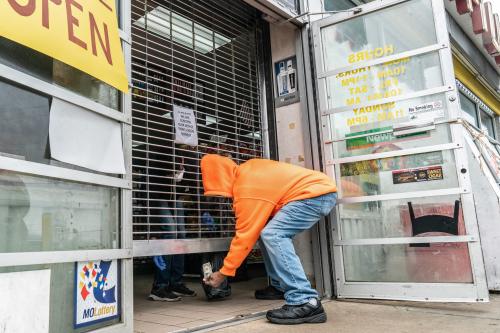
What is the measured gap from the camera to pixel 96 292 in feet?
7.79

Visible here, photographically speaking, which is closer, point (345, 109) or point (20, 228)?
point (20, 228)

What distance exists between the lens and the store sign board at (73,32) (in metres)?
1.92

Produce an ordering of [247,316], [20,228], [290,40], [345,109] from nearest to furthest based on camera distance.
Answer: [20,228] < [247,316] < [345,109] < [290,40]

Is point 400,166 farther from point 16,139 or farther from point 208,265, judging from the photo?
point 16,139

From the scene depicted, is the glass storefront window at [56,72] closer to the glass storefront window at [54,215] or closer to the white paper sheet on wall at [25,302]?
the glass storefront window at [54,215]

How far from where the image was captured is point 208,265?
152 inches

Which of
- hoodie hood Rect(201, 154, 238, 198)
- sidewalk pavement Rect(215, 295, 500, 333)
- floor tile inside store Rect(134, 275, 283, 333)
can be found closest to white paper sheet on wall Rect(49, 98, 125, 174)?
hoodie hood Rect(201, 154, 238, 198)

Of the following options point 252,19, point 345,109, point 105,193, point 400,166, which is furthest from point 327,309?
point 252,19

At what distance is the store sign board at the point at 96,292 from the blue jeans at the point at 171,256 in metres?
1.26

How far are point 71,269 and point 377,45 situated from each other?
324 centimetres

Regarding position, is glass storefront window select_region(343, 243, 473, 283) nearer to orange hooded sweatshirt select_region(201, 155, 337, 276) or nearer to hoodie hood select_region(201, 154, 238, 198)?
orange hooded sweatshirt select_region(201, 155, 337, 276)

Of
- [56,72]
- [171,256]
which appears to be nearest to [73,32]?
[56,72]

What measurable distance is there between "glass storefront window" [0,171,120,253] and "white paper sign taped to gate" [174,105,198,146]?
1499 millimetres

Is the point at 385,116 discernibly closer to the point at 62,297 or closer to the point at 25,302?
the point at 62,297
